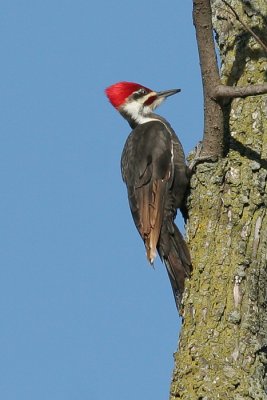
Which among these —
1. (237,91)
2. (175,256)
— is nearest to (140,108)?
(175,256)

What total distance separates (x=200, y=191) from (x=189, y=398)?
1.23 metres

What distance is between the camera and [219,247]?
4086 mm

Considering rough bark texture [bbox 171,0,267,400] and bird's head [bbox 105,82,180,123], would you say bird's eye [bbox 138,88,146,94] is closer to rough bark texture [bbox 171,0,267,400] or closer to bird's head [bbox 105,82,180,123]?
bird's head [bbox 105,82,180,123]

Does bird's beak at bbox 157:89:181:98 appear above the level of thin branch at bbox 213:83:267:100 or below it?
below

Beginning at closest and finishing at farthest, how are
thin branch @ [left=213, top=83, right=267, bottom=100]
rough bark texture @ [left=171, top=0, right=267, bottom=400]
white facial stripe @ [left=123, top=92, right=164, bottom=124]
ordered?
rough bark texture @ [left=171, top=0, right=267, bottom=400] → thin branch @ [left=213, top=83, right=267, bottom=100] → white facial stripe @ [left=123, top=92, right=164, bottom=124]

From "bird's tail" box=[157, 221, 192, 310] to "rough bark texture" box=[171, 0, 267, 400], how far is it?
114 millimetres

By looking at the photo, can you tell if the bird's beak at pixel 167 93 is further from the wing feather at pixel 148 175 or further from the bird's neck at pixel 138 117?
the wing feather at pixel 148 175

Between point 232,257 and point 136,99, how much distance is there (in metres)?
2.43

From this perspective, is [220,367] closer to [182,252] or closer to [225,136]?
[182,252]

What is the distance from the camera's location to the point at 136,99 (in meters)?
6.16

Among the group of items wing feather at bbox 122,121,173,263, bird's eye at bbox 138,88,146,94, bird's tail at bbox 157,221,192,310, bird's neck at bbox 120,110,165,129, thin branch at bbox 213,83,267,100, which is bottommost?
bird's tail at bbox 157,221,192,310

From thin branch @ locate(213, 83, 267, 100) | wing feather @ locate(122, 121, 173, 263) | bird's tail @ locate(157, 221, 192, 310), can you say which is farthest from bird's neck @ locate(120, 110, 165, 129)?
thin branch @ locate(213, 83, 267, 100)

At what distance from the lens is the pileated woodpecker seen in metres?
4.61

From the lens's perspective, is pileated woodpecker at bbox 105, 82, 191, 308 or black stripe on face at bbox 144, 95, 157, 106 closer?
pileated woodpecker at bbox 105, 82, 191, 308
